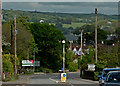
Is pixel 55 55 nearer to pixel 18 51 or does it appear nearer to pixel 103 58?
pixel 18 51

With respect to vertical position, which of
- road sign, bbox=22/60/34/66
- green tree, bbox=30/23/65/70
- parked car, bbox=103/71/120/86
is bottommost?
parked car, bbox=103/71/120/86

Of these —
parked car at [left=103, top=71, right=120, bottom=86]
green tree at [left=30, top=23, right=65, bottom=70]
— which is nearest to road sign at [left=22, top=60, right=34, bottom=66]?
green tree at [left=30, top=23, right=65, bottom=70]

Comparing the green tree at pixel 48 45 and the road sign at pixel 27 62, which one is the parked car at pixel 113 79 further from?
the green tree at pixel 48 45

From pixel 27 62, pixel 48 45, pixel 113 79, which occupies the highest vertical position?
pixel 48 45

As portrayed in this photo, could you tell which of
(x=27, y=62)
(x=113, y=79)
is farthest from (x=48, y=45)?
(x=113, y=79)

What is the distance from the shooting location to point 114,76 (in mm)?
20562

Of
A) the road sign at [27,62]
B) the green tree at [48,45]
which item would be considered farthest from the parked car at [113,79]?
the green tree at [48,45]

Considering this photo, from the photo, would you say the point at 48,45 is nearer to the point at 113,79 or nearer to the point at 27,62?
the point at 27,62

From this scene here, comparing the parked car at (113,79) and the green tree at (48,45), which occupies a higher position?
the green tree at (48,45)

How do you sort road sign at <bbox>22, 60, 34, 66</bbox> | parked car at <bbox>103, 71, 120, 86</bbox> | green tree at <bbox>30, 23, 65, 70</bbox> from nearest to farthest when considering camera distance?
parked car at <bbox>103, 71, 120, 86</bbox>, road sign at <bbox>22, 60, 34, 66</bbox>, green tree at <bbox>30, 23, 65, 70</bbox>

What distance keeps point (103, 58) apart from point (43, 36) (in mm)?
32163

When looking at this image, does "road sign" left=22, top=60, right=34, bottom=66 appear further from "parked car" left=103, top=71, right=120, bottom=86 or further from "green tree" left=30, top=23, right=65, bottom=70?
"parked car" left=103, top=71, right=120, bottom=86

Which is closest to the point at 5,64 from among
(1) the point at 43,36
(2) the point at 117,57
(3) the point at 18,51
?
(2) the point at 117,57

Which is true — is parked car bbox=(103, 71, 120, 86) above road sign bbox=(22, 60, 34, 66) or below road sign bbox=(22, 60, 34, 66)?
below
